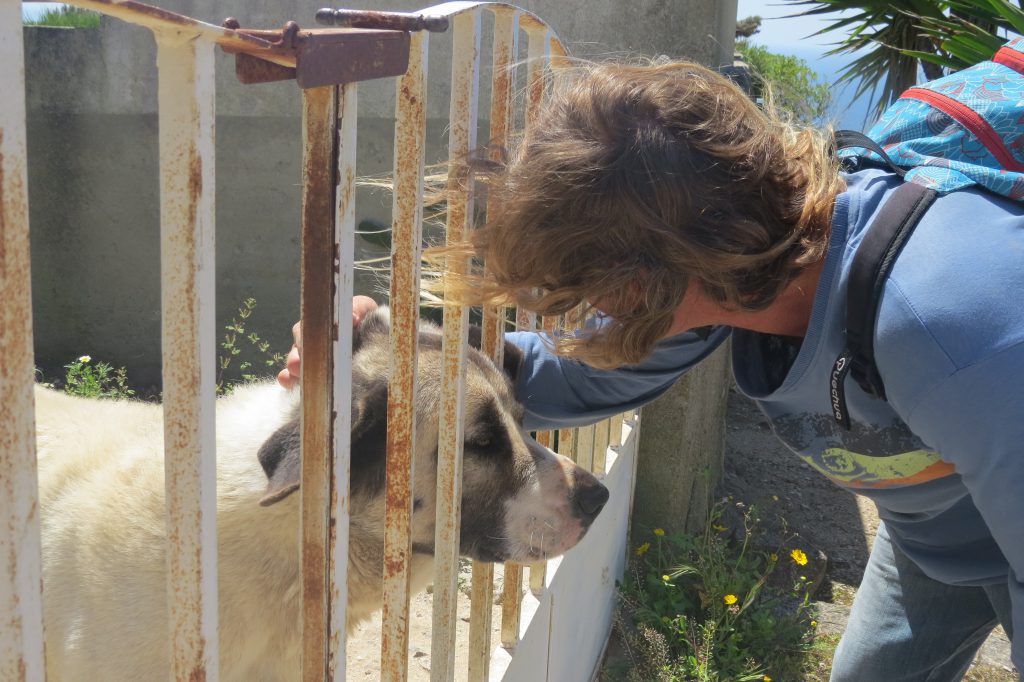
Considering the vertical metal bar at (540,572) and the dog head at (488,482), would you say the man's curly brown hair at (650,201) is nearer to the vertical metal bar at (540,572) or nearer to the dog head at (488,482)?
the dog head at (488,482)

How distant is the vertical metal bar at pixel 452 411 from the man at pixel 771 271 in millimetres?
61

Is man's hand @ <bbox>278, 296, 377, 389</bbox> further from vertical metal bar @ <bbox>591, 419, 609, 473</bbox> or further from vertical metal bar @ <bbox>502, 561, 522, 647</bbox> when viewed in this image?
vertical metal bar @ <bbox>591, 419, 609, 473</bbox>

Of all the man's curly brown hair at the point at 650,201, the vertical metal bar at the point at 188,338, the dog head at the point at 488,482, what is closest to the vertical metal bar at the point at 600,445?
the dog head at the point at 488,482

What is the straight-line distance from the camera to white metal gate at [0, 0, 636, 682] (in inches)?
27.1

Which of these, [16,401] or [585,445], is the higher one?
[16,401]

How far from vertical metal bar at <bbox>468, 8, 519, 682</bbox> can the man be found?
0.16 m

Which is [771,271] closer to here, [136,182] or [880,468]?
[880,468]

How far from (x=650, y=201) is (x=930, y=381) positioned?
0.51 metres

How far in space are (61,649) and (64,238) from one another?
5.64 metres

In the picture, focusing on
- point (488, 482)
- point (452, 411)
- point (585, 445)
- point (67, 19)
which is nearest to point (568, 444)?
point (585, 445)

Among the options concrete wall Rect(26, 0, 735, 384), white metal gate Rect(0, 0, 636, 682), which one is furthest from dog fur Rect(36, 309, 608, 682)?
concrete wall Rect(26, 0, 735, 384)

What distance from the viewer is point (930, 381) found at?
1.35 m

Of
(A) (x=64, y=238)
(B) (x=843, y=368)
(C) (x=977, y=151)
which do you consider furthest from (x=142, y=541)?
(A) (x=64, y=238)

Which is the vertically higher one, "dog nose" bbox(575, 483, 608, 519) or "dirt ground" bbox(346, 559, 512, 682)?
"dog nose" bbox(575, 483, 608, 519)
